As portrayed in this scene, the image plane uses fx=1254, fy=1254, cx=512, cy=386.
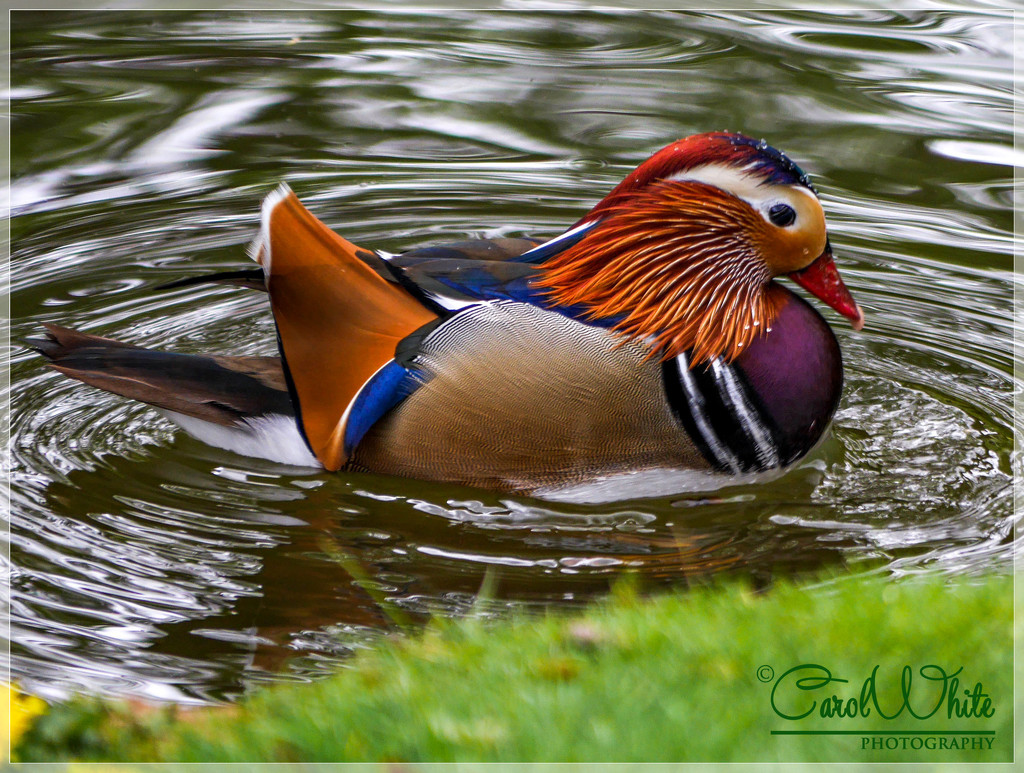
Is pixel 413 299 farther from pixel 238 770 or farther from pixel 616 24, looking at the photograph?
pixel 616 24

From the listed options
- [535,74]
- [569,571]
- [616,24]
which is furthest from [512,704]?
[616,24]

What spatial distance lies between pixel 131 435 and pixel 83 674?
150cm

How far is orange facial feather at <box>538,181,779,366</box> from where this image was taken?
4.22 meters

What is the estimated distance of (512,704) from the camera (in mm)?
2631

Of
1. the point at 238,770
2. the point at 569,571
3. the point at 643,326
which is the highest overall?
the point at 643,326

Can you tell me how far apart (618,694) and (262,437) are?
7.06 feet

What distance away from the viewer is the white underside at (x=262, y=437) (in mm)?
4379

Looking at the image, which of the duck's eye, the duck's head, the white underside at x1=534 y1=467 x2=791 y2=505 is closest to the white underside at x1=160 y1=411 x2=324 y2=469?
the white underside at x1=534 y1=467 x2=791 y2=505

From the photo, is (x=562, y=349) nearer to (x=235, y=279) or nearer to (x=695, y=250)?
(x=695, y=250)

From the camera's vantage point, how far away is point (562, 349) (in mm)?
4059

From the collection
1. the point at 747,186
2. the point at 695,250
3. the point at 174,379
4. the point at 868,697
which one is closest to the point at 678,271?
the point at 695,250

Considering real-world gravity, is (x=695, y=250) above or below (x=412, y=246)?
above

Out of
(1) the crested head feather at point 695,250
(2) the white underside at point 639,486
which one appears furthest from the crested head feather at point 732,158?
(2) the white underside at point 639,486

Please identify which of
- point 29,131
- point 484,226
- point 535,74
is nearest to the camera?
point 484,226
